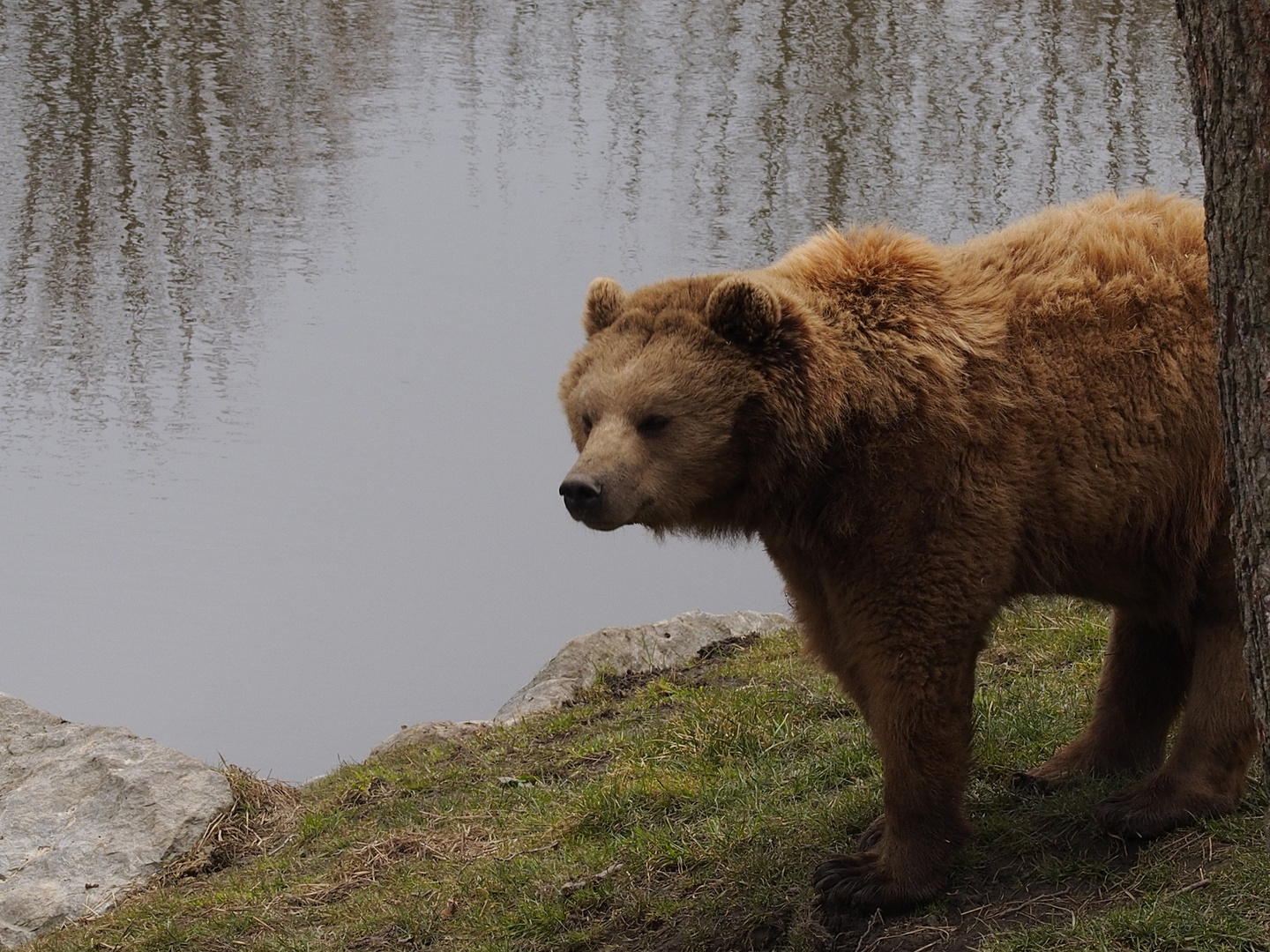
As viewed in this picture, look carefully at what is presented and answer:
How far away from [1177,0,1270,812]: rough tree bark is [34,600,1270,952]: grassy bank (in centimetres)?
137

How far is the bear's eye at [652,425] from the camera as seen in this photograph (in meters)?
3.98

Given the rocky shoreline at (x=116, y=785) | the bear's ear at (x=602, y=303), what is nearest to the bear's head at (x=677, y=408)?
the bear's ear at (x=602, y=303)

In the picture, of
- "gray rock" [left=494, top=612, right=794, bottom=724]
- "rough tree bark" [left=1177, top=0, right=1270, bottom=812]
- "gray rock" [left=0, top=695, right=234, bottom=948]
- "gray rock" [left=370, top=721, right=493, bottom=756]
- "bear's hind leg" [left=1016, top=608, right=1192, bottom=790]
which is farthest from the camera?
"gray rock" [left=494, top=612, right=794, bottom=724]

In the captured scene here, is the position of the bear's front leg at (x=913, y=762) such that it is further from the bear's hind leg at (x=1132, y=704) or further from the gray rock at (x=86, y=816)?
the gray rock at (x=86, y=816)

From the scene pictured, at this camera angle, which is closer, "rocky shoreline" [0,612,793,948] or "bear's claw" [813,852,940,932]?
"bear's claw" [813,852,940,932]

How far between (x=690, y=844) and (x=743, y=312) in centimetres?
213

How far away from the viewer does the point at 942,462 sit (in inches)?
154

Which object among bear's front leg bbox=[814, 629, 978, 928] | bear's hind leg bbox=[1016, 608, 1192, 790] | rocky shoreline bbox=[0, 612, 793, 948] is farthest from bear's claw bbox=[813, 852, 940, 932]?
rocky shoreline bbox=[0, 612, 793, 948]

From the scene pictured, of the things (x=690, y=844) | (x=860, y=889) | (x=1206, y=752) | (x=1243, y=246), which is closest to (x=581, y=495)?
(x=860, y=889)

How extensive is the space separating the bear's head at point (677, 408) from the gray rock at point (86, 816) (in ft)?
14.0

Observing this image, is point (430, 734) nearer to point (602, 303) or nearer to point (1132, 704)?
point (602, 303)

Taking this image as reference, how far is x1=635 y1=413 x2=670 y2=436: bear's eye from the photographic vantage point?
13.1 ft

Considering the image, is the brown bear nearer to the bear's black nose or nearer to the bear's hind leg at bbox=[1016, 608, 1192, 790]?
the bear's black nose

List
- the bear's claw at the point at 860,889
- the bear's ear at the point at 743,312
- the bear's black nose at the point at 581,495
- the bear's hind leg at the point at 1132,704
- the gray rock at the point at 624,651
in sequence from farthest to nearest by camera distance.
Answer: the gray rock at the point at 624,651
the bear's hind leg at the point at 1132,704
the bear's claw at the point at 860,889
the bear's ear at the point at 743,312
the bear's black nose at the point at 581,495
